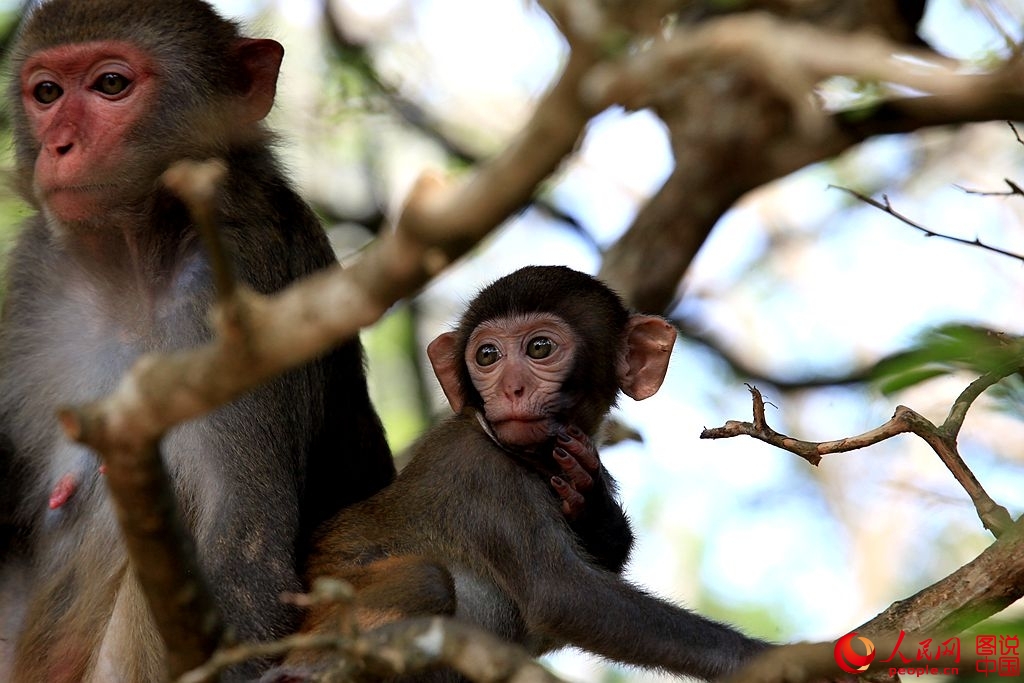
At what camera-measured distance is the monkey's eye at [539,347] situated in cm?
642

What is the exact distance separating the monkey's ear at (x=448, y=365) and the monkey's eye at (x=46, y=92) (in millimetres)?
2066

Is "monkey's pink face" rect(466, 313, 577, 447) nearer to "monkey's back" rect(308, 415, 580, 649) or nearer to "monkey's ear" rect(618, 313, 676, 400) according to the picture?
"monkey's back" rect(308, 415, 580, 649)

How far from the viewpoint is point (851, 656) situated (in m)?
4.15

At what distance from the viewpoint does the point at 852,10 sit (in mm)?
7484

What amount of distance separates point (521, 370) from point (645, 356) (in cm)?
82

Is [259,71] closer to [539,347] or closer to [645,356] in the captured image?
[539,347]

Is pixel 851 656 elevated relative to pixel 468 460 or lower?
elevated

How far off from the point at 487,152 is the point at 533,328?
3693mm

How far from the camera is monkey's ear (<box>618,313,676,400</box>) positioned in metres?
6.80

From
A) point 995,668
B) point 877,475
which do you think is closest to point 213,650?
point 995,668

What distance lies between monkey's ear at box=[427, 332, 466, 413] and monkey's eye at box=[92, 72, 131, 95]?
188 cm

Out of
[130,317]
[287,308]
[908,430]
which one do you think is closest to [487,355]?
[130,317]

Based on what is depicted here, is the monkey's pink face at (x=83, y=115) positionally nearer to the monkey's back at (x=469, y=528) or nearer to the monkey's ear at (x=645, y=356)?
the monkey's back at (x=469, y=528)

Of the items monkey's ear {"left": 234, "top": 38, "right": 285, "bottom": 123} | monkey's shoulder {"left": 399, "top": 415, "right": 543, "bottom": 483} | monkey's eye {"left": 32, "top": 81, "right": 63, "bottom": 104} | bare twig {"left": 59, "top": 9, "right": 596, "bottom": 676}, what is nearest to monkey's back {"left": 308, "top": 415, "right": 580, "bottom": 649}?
monkey's shoulder {"left": 399, "top": 415, "right": 543, "bottom": 483}
